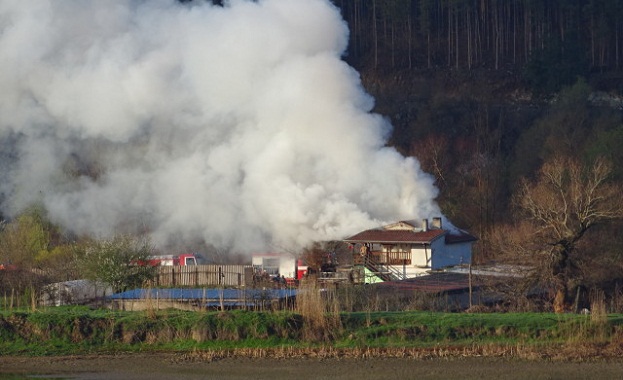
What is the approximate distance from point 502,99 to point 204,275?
47283mm

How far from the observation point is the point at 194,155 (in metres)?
58.8

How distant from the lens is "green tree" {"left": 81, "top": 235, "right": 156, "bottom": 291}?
50.5 meters

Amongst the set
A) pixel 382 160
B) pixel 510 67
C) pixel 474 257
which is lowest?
pixel 474 257

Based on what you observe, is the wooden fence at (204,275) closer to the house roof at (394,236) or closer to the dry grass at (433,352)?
the house roof at (394,236)

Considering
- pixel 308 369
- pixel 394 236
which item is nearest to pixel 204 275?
pixel 394 236

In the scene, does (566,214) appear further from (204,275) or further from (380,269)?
(204,275)

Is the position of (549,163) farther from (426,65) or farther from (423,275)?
(426,65)

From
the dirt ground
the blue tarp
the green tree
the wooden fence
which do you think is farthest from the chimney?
the dirt ground

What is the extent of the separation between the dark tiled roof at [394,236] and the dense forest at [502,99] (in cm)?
510

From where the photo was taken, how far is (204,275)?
53.1 metres

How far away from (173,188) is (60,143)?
688 cm

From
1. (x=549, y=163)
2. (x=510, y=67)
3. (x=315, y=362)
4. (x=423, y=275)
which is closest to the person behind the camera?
(x=315, y=362)

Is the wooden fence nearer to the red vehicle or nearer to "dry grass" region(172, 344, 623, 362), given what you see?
the red vehicle

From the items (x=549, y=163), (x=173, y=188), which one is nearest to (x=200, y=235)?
(x=173, y=188)
